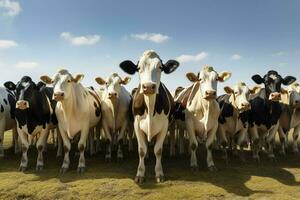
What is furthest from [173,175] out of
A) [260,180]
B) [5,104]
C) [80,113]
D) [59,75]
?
[5,104]

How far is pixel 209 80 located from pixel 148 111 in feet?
7.38

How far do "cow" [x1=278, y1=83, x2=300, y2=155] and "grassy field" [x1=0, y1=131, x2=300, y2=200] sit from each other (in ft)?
10.1

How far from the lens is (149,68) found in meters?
10.8

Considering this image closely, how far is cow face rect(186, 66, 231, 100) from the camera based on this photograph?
37.6 feet

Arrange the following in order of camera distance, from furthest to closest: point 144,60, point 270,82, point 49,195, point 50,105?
point 270,82 < point 50,105 < point 144,60 < point 49,195

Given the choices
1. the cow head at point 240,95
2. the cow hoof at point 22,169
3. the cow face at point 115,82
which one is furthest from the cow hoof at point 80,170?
the cow head at point 240,95

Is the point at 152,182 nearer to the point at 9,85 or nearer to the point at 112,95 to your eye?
the point at 112,95

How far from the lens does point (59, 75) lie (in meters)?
11.8

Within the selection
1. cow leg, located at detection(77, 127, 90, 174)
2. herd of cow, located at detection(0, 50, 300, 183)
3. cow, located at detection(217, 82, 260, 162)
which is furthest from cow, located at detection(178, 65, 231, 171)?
cow leg, located at detection(77, 127, 90, 174)

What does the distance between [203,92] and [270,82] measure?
161 inches

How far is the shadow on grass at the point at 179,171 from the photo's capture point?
11.0m

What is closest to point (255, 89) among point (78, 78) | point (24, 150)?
point (78, 78)

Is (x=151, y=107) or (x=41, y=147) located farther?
(x=41, y=147)

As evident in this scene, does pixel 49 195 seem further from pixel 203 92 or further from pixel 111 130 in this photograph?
pixel 203 92
